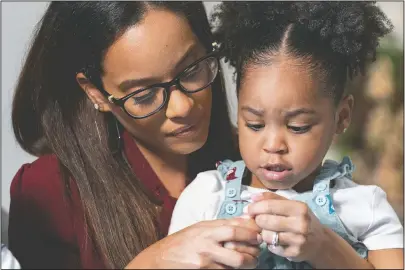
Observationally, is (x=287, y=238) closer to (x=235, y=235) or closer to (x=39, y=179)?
(x=235, y=235)

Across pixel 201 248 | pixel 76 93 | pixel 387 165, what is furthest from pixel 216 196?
pixel 387 165

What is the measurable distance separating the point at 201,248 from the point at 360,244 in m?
0.18

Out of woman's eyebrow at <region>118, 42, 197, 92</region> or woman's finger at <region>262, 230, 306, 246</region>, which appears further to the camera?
woman's eyebrow at <region>118, 42, 197, 92</region>

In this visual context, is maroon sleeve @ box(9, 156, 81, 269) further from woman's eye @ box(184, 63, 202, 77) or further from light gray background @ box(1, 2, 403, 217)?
woman's eye @ box(184, 63, 202, 77)

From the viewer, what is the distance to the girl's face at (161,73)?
736 millimetres


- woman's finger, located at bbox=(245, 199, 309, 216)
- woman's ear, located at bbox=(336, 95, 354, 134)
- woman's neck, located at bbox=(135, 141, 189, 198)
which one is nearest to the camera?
woman's finger, located at bbox=(245, 199, 309, 216)

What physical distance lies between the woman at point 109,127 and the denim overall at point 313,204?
0.29ft

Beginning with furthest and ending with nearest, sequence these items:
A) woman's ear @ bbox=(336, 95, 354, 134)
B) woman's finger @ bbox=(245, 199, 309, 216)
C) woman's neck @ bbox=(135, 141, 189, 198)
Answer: woman's neck @ bbox=(135, 141, 189, 198), woman's ear @ bbox=(336, 95, 354, 134), woman's finger @ bbox=(245, 199, 309, 216)

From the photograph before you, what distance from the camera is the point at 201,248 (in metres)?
0.64

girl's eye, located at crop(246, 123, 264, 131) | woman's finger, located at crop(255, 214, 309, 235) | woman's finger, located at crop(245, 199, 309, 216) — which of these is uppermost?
girl's eye, located at crop(246, 123, 264, 131)

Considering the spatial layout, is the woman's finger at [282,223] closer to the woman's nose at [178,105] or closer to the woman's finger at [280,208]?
the woman's finger at [280,208]

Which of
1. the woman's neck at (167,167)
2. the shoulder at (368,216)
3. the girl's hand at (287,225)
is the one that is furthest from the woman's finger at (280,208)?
the woman's neck at (167,167)

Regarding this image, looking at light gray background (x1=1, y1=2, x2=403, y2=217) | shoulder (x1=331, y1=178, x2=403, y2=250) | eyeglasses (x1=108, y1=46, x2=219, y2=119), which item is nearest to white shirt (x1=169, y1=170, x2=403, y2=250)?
shoulder (x1=331, y1=178, x2=403, y2=250)

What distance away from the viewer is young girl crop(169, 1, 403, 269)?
67 centimetres
